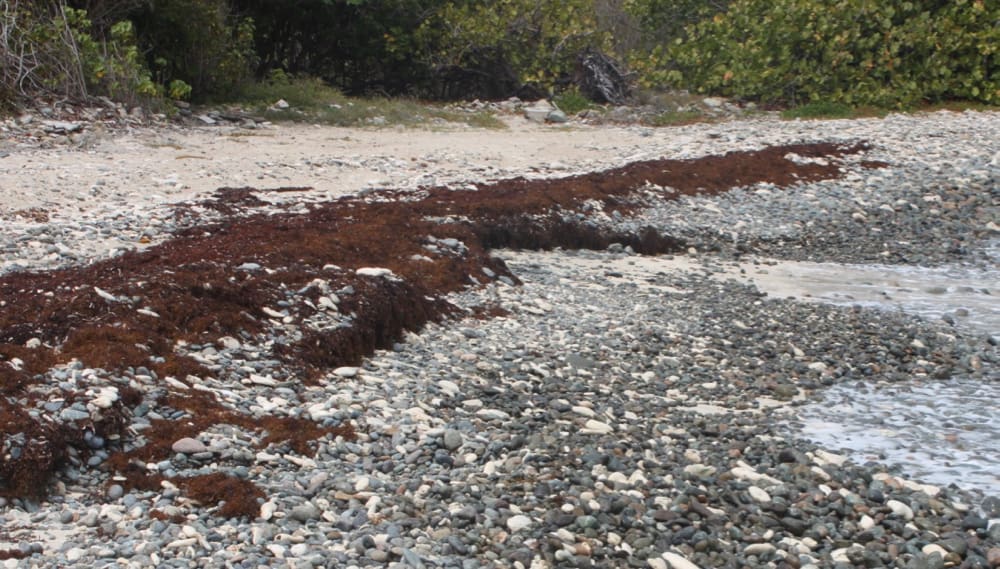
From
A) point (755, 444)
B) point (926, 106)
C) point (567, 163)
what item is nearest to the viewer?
point (755, 444)

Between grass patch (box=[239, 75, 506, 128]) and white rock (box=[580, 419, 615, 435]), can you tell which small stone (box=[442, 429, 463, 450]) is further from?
grass patch (box=[239, 75, 506, 128])

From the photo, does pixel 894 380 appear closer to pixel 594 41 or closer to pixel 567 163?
pixel 567 163

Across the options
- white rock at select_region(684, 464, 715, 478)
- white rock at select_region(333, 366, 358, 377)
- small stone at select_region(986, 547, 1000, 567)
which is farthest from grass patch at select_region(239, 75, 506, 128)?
small stone at select_region(986, 547, 1000, 567)

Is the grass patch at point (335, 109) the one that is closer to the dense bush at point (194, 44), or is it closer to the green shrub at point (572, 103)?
the dense bush at point (194, 44)

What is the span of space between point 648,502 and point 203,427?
184 centimetres

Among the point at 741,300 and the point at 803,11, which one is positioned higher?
the point at 803,11

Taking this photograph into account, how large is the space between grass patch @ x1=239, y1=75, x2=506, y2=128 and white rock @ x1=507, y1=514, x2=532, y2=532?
421 inches

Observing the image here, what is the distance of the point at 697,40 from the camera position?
19.6 meters

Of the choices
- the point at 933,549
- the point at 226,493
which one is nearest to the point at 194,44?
the point at 226,493

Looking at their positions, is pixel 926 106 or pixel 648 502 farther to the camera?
pixel 926 106

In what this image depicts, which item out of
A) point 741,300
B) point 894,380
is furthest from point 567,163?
point 894,380

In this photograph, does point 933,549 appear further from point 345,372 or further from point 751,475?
point 345,372

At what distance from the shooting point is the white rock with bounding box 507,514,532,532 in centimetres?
385

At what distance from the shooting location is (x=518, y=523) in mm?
3877
